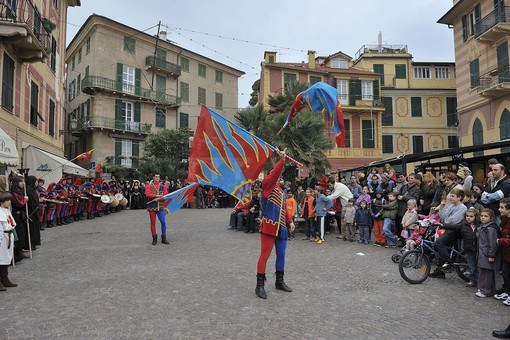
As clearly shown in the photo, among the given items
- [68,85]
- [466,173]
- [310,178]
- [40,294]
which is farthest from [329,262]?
[68,85]

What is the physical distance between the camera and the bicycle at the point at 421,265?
6.83m

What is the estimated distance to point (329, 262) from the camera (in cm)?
843

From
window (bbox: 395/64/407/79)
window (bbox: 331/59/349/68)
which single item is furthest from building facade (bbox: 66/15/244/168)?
window (bbox: 395/64/407/79)

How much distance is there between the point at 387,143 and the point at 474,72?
47.4ft

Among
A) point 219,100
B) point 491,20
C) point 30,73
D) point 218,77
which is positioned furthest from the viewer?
point 218,77

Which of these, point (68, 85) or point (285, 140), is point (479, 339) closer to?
point (285, 140)

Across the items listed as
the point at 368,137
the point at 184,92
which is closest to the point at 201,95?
the point at 184,92

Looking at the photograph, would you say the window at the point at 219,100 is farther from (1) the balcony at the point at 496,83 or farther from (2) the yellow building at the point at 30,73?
(1) the balcony at the point at 496,83

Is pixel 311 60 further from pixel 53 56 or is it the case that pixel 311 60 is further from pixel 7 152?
pixel 7 152

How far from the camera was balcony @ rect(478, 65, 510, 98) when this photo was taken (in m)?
21.6

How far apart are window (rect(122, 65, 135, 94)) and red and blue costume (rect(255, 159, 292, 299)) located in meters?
32.6

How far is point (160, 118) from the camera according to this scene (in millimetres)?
38812

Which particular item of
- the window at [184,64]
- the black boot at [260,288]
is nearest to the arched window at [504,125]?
the black boot at [260,288]

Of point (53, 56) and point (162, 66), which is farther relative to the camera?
point (162, 66)
